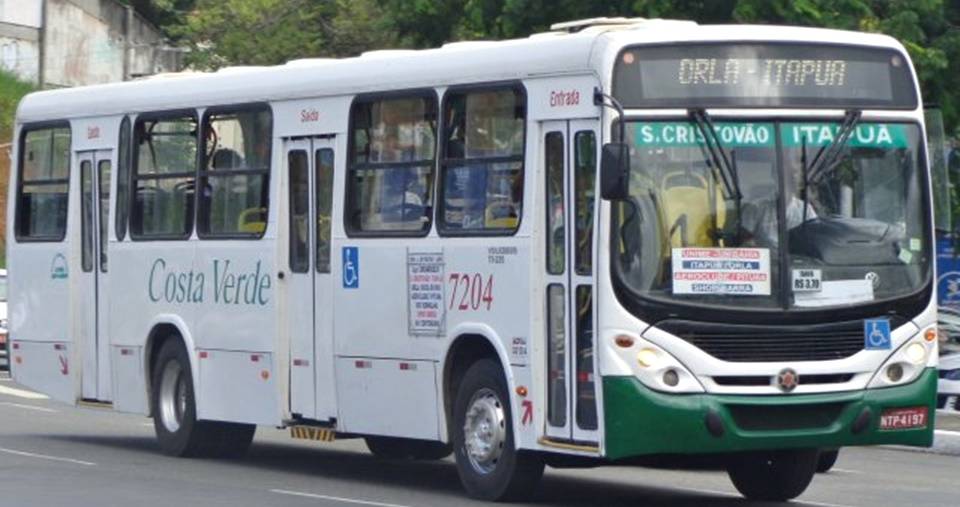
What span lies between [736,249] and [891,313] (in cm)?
113

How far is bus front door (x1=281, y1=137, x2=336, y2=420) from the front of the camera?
1608 cm

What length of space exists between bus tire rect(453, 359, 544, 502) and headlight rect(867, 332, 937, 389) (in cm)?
222

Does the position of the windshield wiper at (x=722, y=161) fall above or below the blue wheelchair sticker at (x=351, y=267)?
above

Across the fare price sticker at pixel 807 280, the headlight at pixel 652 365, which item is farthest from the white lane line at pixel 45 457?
the fare price sticker at pixel 807 280

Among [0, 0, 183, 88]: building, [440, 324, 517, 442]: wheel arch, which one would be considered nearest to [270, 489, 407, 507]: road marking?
[440, 324, 517, 442]: wheel arch

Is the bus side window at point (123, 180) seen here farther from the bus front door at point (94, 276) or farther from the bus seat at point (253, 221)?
the bus seat at point (253, 221)

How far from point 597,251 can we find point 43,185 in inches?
361

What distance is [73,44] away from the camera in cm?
4912

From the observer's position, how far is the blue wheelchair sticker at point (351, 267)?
15.6m

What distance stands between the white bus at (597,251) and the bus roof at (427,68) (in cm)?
3

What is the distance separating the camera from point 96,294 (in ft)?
64.2

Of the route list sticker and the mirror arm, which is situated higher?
the mirror arm

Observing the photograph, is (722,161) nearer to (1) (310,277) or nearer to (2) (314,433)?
(1) (310,277)

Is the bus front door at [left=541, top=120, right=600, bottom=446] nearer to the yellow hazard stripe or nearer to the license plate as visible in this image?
the license plate
